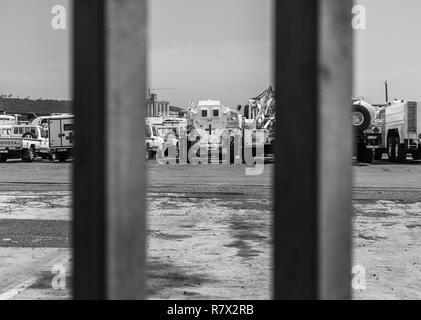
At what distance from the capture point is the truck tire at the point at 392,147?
27667 mm

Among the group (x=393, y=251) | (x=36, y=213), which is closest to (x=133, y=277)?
(x=393, y=251)

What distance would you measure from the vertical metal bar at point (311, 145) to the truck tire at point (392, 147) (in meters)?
27.0

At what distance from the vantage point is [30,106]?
9019 cm

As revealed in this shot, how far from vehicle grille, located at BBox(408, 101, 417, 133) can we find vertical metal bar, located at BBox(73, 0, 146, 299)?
25.0 meters

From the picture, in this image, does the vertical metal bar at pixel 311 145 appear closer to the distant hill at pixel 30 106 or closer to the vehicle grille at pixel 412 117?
the vehicle grille at pixel 412 117

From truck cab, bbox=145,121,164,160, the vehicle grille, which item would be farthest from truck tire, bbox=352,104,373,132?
truck cab, bbox=145,121,164,160

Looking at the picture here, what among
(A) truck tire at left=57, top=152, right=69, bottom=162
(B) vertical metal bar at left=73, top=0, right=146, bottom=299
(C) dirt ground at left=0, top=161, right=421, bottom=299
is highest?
(B) vertical metal bar at left=73, top=0, right=146, bottom=299

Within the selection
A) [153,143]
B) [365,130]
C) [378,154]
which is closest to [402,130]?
[365,130]

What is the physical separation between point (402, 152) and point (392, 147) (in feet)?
4.22

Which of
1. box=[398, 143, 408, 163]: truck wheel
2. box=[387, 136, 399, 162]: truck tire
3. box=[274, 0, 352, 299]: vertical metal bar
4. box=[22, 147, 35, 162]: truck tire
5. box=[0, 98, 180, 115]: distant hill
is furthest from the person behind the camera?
box=[0, 98, 180, 115]: distant hill

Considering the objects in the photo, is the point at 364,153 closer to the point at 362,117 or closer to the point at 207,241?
the point at 362,117

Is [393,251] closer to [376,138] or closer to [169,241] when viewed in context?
[169,241]

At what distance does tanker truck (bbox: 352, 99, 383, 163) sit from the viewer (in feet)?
85.3

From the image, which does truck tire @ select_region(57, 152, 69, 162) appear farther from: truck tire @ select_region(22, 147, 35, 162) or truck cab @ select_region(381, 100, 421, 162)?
truck cab @ select_region(381, 100, 421, 162)
